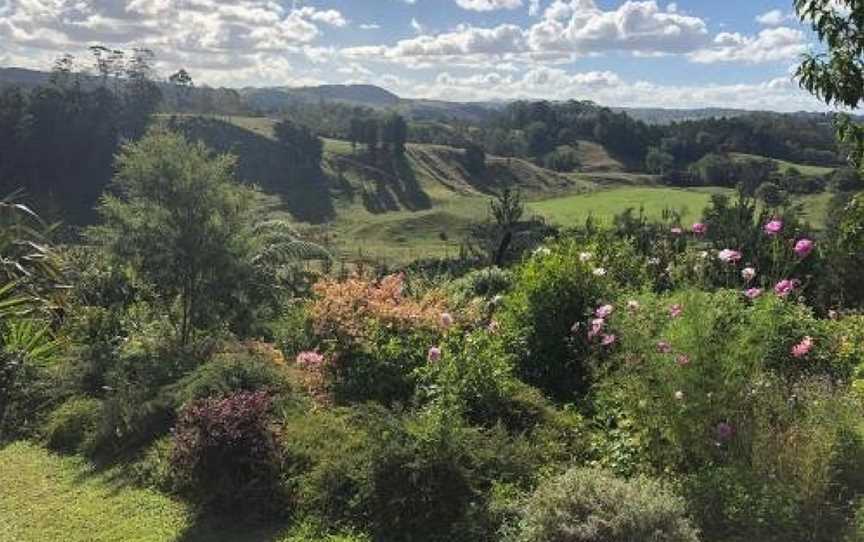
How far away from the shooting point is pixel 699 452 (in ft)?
17.8

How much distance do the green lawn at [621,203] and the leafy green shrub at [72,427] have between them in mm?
78685

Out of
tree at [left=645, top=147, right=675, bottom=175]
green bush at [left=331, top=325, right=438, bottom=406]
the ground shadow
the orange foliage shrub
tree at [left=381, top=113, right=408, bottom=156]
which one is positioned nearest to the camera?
green bush at [left=331, top=325, right=438, bottom=406]

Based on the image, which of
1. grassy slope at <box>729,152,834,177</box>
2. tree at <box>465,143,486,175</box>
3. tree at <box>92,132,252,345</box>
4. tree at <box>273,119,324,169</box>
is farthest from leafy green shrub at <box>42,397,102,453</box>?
tree at <box>465,143,486,175</box>

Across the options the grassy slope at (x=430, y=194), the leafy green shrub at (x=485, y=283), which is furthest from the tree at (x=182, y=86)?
the leafy green shrub at (x=485, y=283)

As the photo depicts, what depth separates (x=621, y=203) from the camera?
97250mm

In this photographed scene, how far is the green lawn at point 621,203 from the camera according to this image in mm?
90312

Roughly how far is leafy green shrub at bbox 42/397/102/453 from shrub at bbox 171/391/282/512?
2.64 meters

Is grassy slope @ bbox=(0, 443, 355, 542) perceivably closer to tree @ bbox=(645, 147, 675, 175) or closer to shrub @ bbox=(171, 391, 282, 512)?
shrub @ bbox=(171, 391, 282, 512)

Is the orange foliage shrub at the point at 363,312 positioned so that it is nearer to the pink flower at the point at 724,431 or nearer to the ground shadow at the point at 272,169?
the pink flower at the point at 724,431

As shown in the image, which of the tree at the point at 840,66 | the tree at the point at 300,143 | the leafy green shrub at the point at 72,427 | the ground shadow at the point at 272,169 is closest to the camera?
the tree at the point at 840,66

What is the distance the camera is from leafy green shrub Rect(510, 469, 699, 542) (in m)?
4.53

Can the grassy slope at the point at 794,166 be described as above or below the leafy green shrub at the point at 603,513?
below

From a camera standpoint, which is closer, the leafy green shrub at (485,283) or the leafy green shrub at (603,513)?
the leafy green shrub at (603,513)

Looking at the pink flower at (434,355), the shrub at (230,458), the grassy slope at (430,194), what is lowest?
the grassy slope at (430,194)
